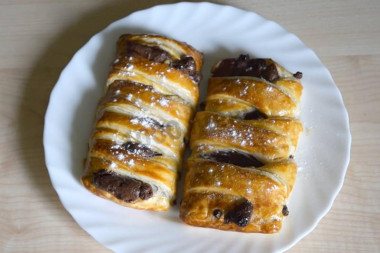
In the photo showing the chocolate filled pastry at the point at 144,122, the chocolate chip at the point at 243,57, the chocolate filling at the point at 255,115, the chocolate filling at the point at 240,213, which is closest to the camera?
the chocolate filling at the point at 240,213

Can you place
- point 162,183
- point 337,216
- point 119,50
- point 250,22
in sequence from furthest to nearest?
point 250,22 → point 119,50 → point 337,216 → point 162,183

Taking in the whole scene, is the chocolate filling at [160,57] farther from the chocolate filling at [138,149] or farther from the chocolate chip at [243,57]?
the chocolate filling at [138,149]

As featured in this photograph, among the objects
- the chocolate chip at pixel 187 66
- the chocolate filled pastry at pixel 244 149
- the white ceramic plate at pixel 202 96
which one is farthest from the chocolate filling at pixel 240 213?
the chocolate chip at pixel 187 66

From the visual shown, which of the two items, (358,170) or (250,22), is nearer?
(358,170)

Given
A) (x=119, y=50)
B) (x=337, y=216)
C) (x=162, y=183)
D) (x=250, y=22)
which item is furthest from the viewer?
(x=250, y=22)

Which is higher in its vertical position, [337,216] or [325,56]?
[325,56]

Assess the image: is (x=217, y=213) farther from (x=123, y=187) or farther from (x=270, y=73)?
(x=270, y=73)

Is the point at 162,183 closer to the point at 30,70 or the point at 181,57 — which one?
the point at 181,57

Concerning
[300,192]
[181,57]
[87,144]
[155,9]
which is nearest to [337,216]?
[300,192]
